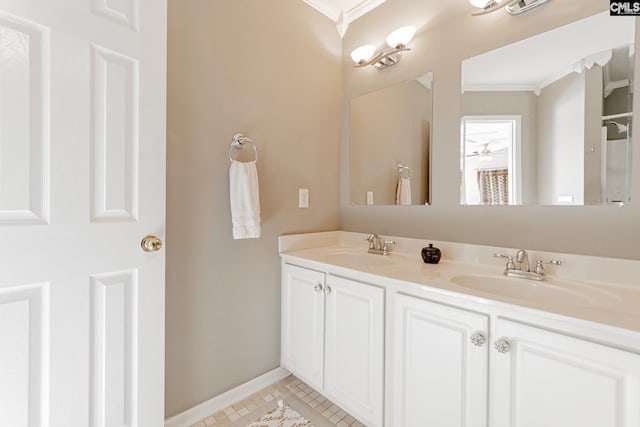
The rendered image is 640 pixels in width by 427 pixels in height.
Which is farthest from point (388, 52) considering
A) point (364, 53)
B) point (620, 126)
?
point (620, 126)

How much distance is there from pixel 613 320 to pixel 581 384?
0.20 meters

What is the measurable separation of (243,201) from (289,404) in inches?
46.3

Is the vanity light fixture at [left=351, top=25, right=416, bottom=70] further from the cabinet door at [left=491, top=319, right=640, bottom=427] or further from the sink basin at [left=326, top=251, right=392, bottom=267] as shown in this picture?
the cabinet door at [left=491, top=319, right=640, bottom=427]

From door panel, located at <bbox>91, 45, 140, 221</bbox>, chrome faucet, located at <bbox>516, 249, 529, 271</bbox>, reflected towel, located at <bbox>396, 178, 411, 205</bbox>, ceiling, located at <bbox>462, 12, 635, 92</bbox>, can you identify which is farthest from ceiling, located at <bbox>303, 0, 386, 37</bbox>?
chrome faucet, located at <bbox>516, 249, 529, 271</bbox>

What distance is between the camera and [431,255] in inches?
58.4

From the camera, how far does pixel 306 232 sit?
6.35ft

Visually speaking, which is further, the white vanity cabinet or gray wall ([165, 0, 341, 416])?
gray wall ([165, 0, 341, 416])

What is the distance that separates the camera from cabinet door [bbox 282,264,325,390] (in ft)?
4.93

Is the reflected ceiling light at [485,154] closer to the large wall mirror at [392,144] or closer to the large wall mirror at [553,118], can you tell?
the large wall mirror at [553,118]

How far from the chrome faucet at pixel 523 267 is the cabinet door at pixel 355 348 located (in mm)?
594

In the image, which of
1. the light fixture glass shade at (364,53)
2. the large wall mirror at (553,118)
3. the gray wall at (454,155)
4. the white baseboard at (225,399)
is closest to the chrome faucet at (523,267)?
the gray wall at (454,155)

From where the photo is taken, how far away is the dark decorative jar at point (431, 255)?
1.48 m

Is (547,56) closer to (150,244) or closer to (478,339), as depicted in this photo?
(478,339)

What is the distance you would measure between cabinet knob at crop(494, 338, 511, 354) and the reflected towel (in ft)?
3.31
